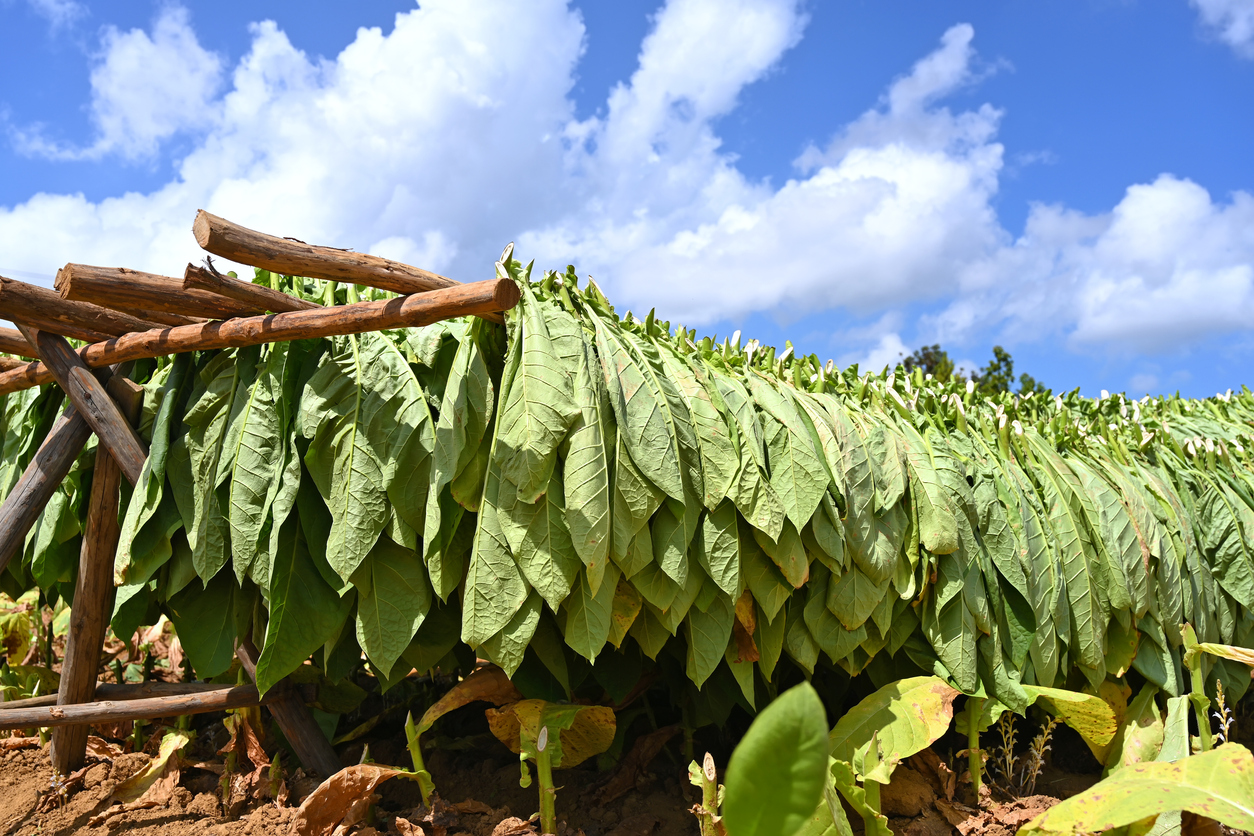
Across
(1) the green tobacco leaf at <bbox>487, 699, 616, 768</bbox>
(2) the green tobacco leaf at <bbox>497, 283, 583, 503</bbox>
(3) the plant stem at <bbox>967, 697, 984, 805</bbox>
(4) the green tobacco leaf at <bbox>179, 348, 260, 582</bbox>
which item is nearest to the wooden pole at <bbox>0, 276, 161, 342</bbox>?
(4) the green tobacco leaf at <bbox>179, 348, 260, 582</bbox>

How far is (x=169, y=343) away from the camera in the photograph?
2939mm

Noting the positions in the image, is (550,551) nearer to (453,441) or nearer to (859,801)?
(453,441)

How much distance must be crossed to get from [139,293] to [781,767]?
2488 millimetres

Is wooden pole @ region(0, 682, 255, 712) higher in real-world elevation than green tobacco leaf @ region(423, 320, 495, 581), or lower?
lower

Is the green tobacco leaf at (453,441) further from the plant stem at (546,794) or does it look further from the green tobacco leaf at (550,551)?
the plant stem at (546,794)

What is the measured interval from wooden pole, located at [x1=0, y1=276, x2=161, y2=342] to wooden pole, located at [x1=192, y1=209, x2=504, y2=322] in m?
1.05

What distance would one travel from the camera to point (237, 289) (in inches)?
103

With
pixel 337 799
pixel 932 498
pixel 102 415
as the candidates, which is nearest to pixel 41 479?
pixel 102 415

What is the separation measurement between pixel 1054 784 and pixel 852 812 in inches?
48.6

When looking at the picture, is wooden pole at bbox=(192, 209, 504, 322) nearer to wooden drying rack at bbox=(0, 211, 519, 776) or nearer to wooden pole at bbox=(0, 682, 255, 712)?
wooden drying rack at bbox=(0, 211, 519, 776)

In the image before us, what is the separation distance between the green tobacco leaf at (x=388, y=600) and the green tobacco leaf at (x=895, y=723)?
4.78 feet

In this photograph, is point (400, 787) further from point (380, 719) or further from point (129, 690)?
point (129, 690)

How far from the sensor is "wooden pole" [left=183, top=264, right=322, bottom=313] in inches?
99.6

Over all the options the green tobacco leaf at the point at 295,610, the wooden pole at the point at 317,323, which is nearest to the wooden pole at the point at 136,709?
the green tobacco leaf at the point at 295,610
